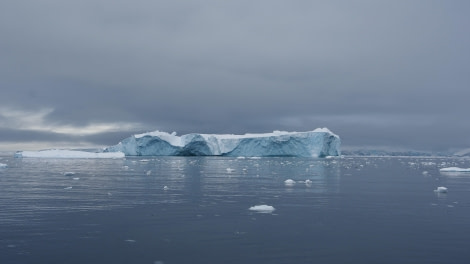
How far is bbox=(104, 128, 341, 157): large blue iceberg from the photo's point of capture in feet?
191

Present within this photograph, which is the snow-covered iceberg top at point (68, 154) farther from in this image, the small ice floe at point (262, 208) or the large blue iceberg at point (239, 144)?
the small ice floe at point (262, 208)

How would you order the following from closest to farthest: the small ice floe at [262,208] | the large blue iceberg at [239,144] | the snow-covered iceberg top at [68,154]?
1. the small ice floe at [262,208]
2. the large blue iceberg at [239,144]
3. the snow-covered iceberg top at [68,154]

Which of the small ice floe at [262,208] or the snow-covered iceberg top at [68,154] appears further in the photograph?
the snow-covered iceberg top at [68,154]

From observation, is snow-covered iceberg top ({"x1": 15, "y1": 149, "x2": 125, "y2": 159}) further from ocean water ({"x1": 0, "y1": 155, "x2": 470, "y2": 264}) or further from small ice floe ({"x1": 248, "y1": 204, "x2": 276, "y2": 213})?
small ice floe ({"x1": 248, "y1": 204, "x2": 276, "y2": 213})

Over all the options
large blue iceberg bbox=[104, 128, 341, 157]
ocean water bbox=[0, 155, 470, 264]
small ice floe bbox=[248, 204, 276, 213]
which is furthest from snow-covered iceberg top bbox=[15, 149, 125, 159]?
small ice floe bbox=[248, 204, 276, 213]

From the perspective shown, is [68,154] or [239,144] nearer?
[68,154]

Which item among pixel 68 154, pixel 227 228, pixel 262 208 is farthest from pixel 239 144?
pixel 227 228

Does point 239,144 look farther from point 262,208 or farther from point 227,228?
point 227,228

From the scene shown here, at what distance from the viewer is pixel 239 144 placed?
203 feet

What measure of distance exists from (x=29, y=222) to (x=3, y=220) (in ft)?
2.13

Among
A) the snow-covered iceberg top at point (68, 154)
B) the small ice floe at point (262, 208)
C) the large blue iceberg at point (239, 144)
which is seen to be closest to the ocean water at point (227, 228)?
the small ice floe at point (262, 208)

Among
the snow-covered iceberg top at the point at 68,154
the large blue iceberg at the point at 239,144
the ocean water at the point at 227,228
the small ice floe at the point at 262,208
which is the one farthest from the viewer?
the snow-covered iceberg top at the point at 68,154

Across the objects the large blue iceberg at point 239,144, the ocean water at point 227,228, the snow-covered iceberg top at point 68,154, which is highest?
the large blue iceberg at point 239,144

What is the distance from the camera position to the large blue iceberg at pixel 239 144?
58344 mm
